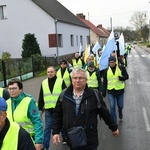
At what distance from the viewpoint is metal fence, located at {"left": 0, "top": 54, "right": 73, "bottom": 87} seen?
15578 mm

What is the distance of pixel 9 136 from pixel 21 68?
1592 centimetres

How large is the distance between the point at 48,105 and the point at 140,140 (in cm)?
221

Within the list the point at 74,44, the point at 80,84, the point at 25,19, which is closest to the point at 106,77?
the point at 80,84

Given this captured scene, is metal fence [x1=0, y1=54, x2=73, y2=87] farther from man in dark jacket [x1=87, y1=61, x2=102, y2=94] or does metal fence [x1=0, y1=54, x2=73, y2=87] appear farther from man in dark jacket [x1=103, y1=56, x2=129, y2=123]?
man in dark jacket [x1=103, y1=56, x2=129, y2=123]

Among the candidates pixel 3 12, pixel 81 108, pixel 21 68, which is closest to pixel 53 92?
pixel 81 108

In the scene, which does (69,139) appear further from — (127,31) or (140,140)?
(127,31)

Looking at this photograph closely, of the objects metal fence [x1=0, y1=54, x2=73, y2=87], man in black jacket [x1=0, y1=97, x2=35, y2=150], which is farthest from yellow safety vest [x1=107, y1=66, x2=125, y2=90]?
metal fence [x1=0, y1=54, x2=73, y2=87]

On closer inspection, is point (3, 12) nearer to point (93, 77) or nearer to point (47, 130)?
point (93, 77)

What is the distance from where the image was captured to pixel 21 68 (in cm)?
1811

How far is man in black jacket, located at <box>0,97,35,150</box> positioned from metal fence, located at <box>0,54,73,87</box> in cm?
1317

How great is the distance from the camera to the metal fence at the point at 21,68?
51.1 ft

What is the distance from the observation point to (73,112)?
3801 mm

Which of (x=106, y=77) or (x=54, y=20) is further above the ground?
(x=54, y=20)

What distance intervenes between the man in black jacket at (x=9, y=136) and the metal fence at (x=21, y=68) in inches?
518
